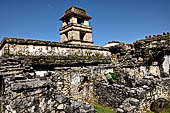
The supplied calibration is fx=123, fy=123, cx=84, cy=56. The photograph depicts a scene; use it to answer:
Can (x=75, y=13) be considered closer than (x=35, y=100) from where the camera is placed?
No

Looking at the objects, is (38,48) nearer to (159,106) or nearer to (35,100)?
(35,100)

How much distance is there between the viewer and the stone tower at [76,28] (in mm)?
20734

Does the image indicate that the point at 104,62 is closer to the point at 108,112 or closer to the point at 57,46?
the point at 57,46

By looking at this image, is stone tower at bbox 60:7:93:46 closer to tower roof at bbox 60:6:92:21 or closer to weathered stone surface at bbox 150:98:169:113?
tower roof at bbox 60:6:92:21

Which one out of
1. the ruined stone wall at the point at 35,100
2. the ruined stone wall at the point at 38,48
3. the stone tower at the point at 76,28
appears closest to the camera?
the ruined stone wall at the point at 35,100

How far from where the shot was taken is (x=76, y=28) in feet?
68.8

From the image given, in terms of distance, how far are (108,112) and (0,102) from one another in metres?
5.50

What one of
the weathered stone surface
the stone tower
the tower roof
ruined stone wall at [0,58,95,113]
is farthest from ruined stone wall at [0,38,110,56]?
the tower roof

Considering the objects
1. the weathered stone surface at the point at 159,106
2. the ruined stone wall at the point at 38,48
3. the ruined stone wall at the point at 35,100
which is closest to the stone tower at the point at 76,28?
the ruined stone wall at the point at 38,48

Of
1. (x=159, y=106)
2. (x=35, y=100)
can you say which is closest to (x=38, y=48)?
(x=35, y=100)

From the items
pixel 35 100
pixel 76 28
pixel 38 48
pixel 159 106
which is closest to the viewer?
pixel 35 100

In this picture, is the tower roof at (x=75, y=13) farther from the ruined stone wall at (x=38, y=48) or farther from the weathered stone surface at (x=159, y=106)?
the weathered stone surface at (x=159, y=106)

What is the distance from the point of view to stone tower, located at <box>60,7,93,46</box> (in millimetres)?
20734

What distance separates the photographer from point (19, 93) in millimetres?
3133
